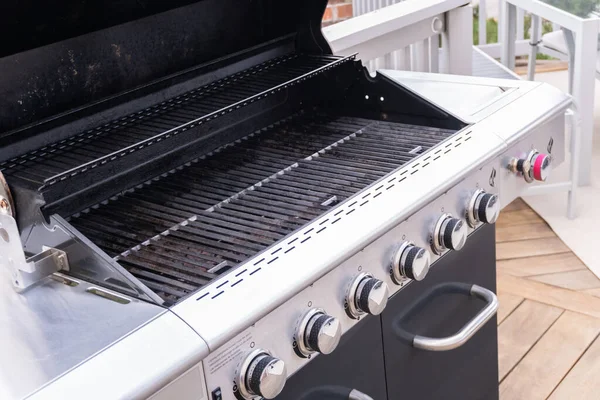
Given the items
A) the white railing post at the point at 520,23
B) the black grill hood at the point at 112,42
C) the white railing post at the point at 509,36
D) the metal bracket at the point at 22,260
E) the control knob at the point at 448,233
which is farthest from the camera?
the white railing post at the point at 520,23

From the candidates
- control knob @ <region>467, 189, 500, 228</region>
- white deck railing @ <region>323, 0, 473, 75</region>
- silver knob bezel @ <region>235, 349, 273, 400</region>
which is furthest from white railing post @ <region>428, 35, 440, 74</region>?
silver knob bezel @ <region>235, 349, 273, 400</region>

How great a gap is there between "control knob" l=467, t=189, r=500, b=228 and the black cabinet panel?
0.29 meters

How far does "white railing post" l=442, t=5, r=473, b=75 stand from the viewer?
2.32 metres

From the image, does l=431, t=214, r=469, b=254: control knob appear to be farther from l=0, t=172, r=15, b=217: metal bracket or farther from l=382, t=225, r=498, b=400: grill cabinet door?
l=0, t=172, r=15, b=217: metal bracket

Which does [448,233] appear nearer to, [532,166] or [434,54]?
[532,166]

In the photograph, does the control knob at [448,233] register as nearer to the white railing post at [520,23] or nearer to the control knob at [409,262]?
the control knob at [409,262]

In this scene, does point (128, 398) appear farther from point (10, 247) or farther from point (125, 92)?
point (125, 92)

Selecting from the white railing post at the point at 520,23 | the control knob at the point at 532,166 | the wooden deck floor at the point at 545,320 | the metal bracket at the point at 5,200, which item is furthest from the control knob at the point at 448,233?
the white railing post at the point at 520,23

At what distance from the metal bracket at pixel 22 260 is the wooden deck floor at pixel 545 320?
152cm

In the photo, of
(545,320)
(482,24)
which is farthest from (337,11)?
(545,320)

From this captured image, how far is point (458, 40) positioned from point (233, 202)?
4.37 feet

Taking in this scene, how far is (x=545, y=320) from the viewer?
2482mm

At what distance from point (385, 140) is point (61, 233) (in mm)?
684

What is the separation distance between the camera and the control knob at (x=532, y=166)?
1521mm
